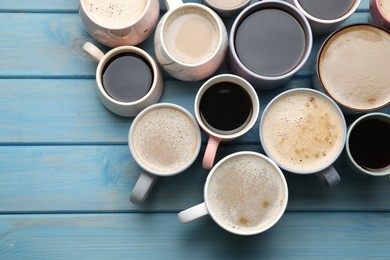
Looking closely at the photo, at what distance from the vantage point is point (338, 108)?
0.88 metres

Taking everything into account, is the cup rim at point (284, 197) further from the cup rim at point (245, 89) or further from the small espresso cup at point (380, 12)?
the small espresso cup at point (380, 12)

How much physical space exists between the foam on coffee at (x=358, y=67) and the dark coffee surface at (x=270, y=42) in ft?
0.21

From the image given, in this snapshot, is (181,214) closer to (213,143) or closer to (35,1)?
(213,143)

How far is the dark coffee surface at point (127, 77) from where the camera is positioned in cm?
91

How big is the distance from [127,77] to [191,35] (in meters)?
0.15

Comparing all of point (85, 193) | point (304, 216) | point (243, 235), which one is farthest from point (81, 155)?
point (304, 216)

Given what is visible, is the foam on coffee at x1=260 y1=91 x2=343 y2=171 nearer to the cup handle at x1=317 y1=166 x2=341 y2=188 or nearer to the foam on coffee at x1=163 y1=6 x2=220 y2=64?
the cup handle at x1=317 y1=166 x2=341 y2=188

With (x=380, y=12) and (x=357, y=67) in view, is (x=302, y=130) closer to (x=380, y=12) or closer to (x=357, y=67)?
(x=357, y=67)

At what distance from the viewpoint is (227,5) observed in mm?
924

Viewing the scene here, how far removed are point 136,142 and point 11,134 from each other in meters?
0.26

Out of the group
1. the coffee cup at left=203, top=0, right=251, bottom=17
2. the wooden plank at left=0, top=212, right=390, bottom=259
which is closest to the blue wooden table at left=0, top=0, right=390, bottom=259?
the wooden plank at left=0, top=212, right=390, bottom=259

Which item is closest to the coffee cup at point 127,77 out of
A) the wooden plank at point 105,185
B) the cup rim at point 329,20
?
the wooden plank at point 105,185

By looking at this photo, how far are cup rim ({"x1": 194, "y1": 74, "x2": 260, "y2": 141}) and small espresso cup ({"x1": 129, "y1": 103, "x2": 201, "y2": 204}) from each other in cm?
Result: 2

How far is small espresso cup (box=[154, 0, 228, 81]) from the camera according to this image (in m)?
0.88
